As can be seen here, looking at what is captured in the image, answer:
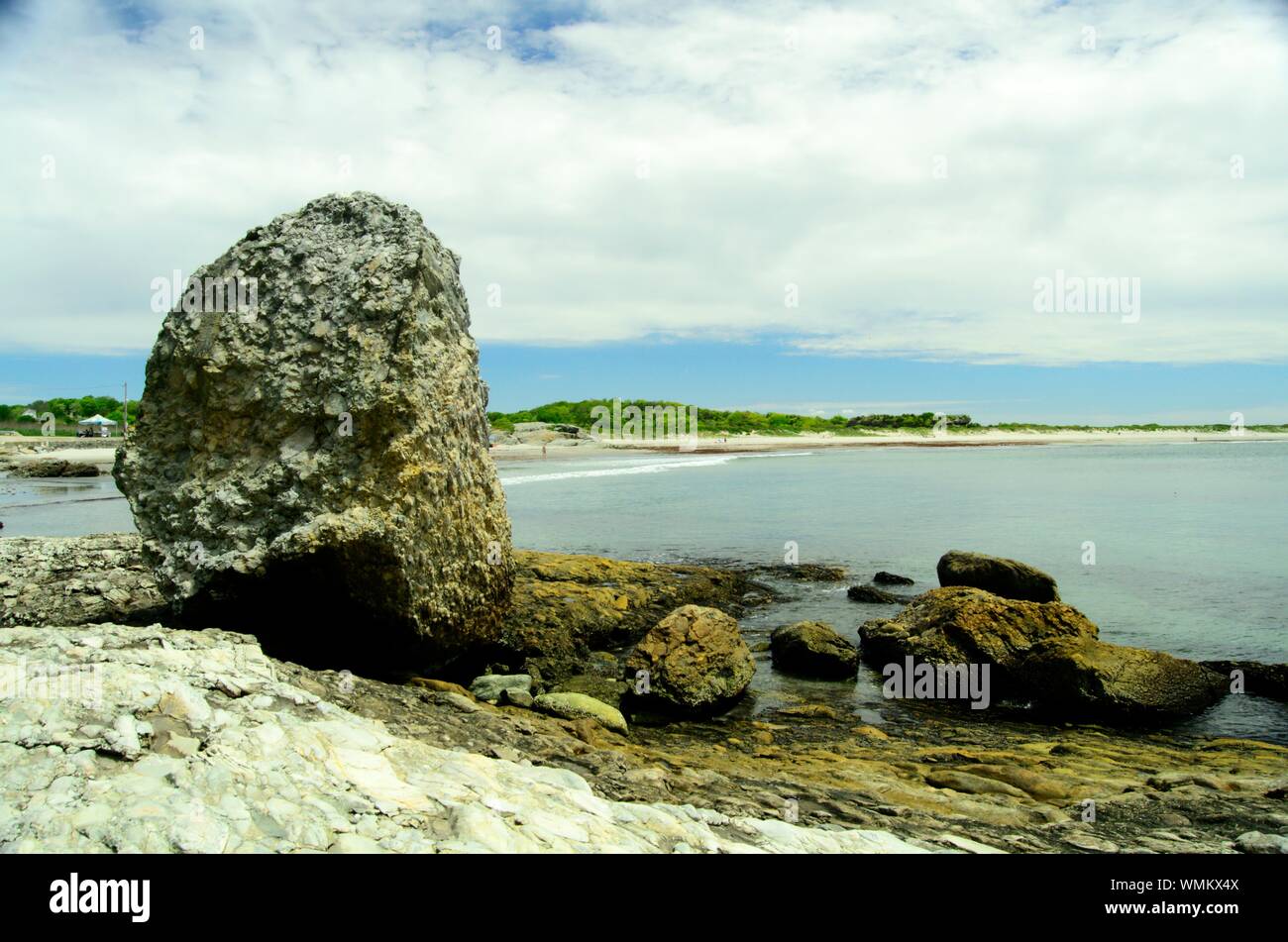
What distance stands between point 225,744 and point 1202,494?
145 feet

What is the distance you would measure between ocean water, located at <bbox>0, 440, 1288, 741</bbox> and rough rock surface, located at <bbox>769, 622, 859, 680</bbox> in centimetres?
28

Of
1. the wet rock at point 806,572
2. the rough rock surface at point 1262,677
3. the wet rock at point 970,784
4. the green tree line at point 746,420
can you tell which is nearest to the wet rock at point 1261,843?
the wet rock at point 970,784

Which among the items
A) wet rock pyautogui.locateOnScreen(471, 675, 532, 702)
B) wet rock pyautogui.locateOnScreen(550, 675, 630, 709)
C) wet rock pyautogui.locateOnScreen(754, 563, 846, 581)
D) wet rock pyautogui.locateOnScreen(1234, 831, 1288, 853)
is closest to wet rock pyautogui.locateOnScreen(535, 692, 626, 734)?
wet rock pyautogui.locateOnScreen(471, 675, 532, 702)

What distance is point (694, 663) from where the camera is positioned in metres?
9.32

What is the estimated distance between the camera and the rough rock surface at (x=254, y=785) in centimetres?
349

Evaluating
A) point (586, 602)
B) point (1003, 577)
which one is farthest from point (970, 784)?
point (1003, 577)

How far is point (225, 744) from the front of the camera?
4.35 meters

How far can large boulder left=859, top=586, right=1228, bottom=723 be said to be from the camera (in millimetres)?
A: 9219

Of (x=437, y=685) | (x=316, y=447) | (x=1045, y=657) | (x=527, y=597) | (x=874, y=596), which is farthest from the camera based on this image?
(x=874, y=596)

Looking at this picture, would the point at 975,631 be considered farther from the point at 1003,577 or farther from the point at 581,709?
the point at 581,709

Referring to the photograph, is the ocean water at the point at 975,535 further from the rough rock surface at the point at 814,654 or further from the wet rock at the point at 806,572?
the wet rock at the point at 806,572

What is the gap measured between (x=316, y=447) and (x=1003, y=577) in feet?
38.3
